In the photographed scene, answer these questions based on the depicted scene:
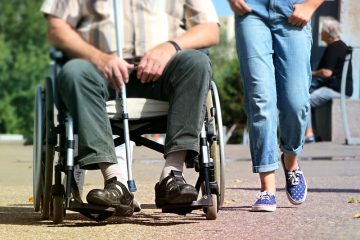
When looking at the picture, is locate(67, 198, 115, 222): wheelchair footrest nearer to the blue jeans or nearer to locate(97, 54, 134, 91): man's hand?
locate(97, 54, 134, 91): man's hand

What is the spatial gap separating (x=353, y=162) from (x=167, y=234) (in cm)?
667

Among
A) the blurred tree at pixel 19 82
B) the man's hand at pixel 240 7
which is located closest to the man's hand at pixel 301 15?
the man's hand at pixel 240 7

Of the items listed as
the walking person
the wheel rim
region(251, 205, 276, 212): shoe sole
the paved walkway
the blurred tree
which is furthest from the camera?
the blurred tree

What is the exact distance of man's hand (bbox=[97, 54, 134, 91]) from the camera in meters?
5.12

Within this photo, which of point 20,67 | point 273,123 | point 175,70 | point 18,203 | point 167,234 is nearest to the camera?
point 167,234

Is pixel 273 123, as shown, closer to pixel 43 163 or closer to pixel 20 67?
pixel 43 163

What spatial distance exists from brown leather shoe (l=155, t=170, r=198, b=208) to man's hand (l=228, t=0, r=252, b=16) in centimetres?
129

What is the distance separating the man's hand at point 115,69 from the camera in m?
5.12

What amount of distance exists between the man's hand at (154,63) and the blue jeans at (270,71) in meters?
0.94

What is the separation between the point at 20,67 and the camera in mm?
73625

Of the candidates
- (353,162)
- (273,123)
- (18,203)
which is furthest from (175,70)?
(353,162)

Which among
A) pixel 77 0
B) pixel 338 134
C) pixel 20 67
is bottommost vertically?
pixel 20 67

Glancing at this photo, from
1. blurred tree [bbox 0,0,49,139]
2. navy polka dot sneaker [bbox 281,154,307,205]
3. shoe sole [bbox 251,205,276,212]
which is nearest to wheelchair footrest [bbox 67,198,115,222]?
shoe sole [bbox 251,205,276,212]

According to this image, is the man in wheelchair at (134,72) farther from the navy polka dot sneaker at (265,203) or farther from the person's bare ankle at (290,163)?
the person's bare ankle at (290,163)
